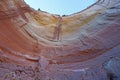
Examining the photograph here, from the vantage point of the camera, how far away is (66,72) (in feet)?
11.6

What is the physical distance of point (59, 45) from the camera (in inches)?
159

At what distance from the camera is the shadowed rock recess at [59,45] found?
3473 mm

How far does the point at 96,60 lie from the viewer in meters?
3.74

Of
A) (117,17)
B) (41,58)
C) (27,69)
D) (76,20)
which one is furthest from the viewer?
(76,20)

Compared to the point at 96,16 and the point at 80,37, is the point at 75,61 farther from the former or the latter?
the point at 96,16

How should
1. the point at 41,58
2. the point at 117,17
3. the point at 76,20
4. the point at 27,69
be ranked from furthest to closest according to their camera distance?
the point at 76,20 < the point at 117,17 < the point at 41,58 < the point at 27,69

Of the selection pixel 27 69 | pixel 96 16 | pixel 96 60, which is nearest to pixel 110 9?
pixel 96 16

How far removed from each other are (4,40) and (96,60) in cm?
141

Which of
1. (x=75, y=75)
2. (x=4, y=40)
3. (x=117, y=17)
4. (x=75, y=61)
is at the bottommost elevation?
(x=75, y=75)

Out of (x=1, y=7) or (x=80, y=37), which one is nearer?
(x=1, y=7)

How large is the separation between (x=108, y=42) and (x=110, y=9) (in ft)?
2.17

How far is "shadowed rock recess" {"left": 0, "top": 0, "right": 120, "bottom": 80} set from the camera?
Answer: 3473 mm

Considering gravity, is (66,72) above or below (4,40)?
below

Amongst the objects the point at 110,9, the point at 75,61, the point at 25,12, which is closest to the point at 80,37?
the point at 75,61
